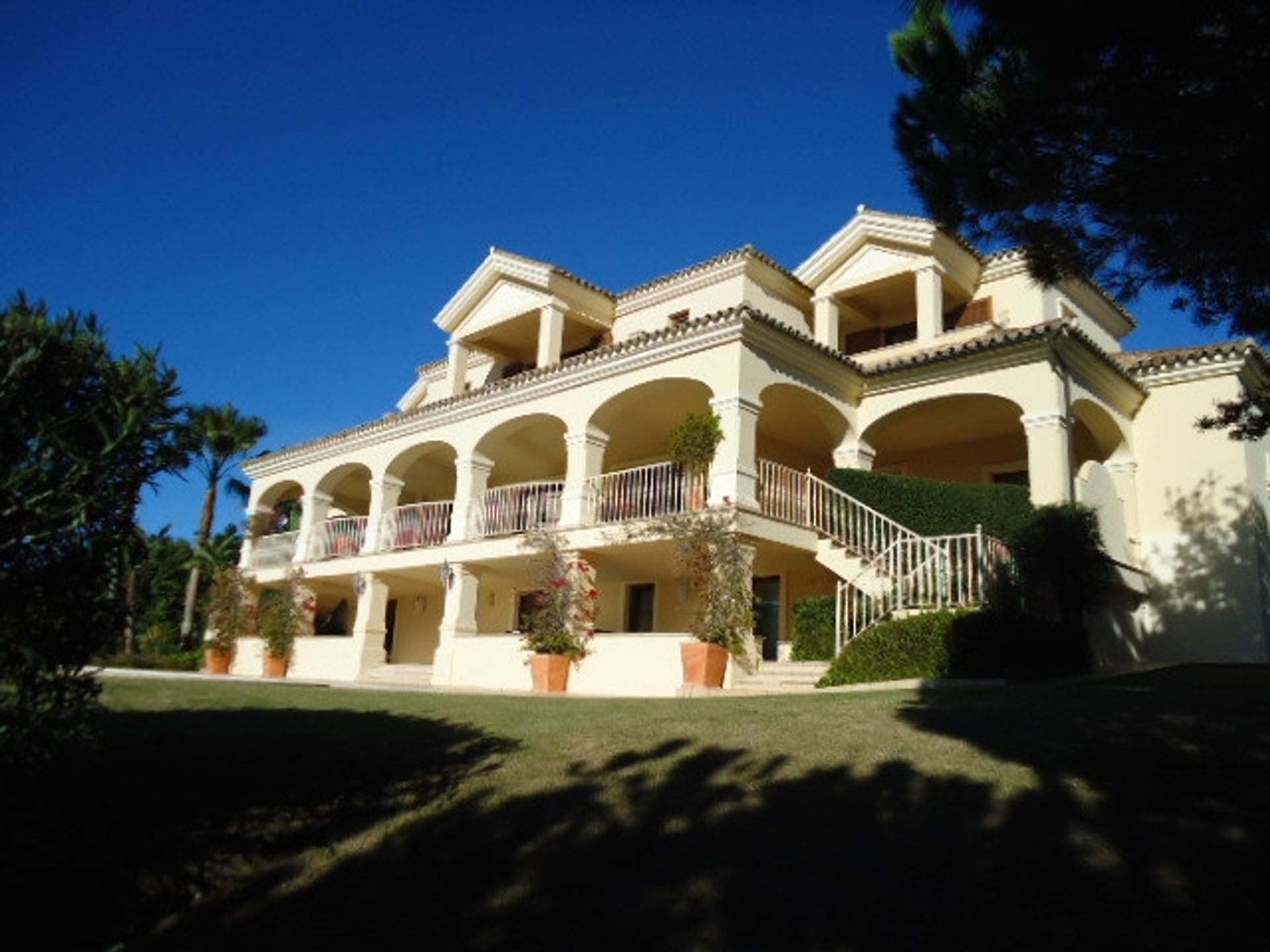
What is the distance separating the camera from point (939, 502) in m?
14.4

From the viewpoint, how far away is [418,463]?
24375 mm

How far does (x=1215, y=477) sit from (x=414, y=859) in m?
16.6

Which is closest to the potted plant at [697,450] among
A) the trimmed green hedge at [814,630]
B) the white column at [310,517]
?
the trimmed green hedge at [814,630]

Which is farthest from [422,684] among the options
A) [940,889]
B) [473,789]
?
[940,889]

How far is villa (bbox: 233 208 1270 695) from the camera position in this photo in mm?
15000

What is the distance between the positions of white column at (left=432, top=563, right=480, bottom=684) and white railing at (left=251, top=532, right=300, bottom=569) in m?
7.04

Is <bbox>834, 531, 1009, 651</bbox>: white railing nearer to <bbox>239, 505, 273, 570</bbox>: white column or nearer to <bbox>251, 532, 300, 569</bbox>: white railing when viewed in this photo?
<bbox>251, 532, 300, 569</bbox>: white railing

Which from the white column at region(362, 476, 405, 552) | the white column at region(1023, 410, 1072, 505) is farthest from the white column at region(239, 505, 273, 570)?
the white column at region(1023, 410, 1072, 505)

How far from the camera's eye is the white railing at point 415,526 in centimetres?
2045

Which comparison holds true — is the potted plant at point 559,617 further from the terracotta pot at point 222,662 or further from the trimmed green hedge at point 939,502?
the terracotta pot at point 222,662

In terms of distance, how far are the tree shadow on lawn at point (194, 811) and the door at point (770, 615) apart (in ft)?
33.1

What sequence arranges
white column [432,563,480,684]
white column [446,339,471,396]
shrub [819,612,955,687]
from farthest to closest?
1. white column [446,339,471,396]
2. white column [432,563,480,684]
3. shrub [819,612,955,687]

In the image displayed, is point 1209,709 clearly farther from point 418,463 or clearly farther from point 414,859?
point 418,463

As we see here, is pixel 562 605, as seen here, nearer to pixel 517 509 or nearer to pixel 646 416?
pixel 517 509
